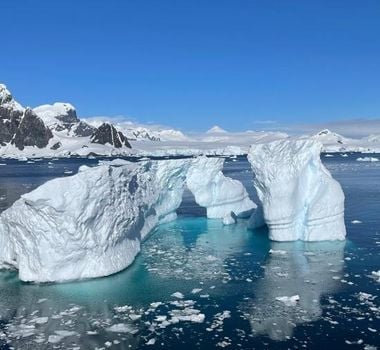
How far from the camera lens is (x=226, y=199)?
28.2 m

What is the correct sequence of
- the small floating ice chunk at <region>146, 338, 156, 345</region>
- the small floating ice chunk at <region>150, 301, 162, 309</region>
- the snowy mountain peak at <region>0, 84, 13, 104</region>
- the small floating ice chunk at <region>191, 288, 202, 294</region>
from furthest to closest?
the snowy mountain peak at <region>0, 84, 13, 104</region>
the small floating ice chunk at <region>191, 288, 202, 294</region>
the small floating ice chunk at <region>150, 301, 162, 309</region>
the small floating ice chunk at <region>146, 338, 156, 345</region>

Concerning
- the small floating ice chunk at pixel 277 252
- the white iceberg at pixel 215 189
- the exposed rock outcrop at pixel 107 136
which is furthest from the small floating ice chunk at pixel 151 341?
the exposed rock outcrop at pixel 107 136

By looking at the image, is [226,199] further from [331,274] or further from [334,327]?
[334,327]

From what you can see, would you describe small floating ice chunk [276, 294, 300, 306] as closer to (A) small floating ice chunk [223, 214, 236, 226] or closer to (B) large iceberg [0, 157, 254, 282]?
(B) large iceberg [0, 157, 254, 282]

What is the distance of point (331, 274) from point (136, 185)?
352 inches

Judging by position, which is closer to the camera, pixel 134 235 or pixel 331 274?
pixel 331 274

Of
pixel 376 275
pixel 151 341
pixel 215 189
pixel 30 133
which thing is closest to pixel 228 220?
pixel 215 189

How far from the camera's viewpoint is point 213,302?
13.1m

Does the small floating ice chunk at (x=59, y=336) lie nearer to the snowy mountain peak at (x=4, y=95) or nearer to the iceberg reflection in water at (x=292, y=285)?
the iceberg reflection in water at (x=292, y=285)

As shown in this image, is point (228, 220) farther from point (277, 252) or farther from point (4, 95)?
point (4, 95)

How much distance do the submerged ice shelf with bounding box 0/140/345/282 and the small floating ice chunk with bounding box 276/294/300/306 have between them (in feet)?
19.3

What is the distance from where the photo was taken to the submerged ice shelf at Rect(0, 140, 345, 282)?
50.3 feet

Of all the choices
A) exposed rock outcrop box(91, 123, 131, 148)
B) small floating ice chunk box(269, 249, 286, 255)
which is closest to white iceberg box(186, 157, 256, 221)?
small floating ice chunk box(269, 249, 286, 255)

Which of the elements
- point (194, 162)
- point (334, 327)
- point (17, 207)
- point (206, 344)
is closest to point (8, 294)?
point (17, 207)
